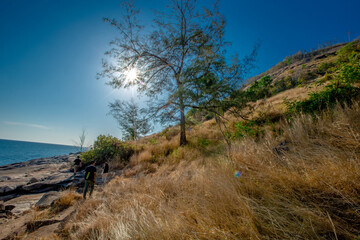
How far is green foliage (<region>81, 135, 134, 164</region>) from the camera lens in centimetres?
919

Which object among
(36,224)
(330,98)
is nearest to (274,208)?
(36,224)

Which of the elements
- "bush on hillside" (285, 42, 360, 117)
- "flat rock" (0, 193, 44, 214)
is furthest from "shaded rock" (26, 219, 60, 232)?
"bush on hillside" (285, 42, 360, 117)

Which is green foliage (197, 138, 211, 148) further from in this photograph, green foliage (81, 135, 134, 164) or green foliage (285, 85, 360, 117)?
green foliage (81, 135, 134, 164)

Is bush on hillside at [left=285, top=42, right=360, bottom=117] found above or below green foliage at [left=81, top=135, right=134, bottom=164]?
above

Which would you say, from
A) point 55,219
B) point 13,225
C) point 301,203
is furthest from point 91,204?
point 301,203

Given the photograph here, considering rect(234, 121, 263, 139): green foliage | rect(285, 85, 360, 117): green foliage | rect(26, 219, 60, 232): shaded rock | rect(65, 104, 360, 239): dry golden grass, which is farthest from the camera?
rect(234, 121, 263, 139): green foliage

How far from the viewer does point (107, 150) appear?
955cm

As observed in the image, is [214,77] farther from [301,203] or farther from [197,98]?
[301,203]

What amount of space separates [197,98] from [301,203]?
4.16 metres

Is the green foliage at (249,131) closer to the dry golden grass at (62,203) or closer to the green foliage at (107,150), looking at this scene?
the dry golden grass at (62,203)

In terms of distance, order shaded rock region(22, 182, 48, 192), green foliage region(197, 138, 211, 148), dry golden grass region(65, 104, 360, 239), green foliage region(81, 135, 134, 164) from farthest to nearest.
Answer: green foliage region(81, 135, 134, 164), green foliage region(197, 138, 211, 148), shaded rock region(22, 182, 48, 192), dry golden grass region(65, 104, 360, 239)

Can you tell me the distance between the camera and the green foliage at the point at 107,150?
919 cm

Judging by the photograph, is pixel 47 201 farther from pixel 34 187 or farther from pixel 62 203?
pixel 34 187

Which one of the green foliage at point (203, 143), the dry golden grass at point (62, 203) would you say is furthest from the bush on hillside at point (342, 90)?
the dry golden grass at point (62, 203)
